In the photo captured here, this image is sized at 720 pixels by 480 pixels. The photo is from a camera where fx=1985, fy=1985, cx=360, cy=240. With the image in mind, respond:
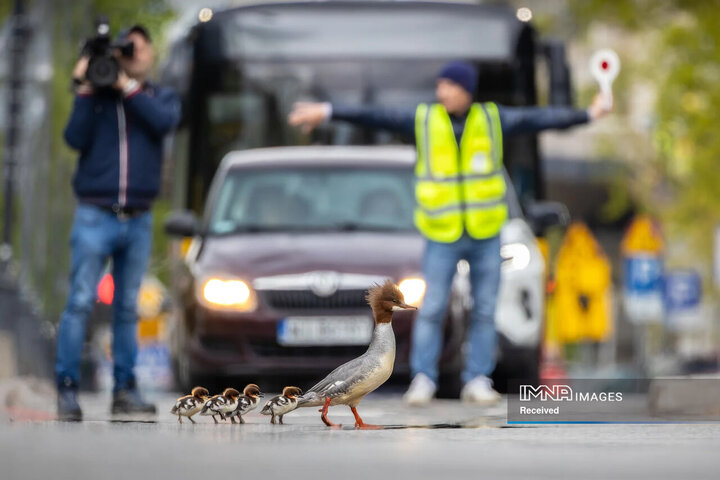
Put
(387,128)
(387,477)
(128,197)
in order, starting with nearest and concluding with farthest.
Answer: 1. (387,477)
2. (128,197)
3. (387,128)

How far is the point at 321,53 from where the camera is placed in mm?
15945

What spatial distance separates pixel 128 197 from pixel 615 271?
45736mm

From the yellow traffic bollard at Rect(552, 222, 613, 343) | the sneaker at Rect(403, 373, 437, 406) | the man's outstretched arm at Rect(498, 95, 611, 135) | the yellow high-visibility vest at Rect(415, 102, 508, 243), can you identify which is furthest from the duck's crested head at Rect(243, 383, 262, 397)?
the yellow traffic bollard at Rect(552, 222, 613, 343)

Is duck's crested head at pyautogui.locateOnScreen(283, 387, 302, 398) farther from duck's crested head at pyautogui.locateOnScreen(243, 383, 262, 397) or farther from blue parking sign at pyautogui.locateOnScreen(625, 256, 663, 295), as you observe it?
blue parking sign at pyautogui.locateOnScreen(625, 256, 663, 295)

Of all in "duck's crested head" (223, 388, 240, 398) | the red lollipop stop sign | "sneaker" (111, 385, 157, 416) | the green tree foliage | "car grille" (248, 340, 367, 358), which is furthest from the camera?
the green tree foliage

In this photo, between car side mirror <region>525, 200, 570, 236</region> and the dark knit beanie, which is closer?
the dark knit beanie

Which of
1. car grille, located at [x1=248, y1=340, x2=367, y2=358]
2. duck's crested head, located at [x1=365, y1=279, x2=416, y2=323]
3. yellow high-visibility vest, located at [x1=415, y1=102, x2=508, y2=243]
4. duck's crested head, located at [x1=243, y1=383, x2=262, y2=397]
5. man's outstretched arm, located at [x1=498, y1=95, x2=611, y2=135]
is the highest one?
man's outstretched arm, located at [x1=498, y1=95, x2=611, y2=135]

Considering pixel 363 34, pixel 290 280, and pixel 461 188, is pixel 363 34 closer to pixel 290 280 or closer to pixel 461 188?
pixel 290 280

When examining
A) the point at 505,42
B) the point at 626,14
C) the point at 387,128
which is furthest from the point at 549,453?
the point at 626,14

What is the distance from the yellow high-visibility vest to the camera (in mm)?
10852

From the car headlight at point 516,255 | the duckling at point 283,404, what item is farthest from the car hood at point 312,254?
the duckling at point 283,404

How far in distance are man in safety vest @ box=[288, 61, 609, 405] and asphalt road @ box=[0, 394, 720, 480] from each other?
214 centimetres

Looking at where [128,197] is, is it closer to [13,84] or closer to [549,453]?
[549,453]

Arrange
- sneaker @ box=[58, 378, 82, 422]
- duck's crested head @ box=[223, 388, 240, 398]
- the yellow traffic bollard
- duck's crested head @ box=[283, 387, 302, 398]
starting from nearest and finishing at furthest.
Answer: duck's crested head @ box=[283, 387, 302, 398] → duck's crested head @ box=[223, 388, 240, 398] → sneaker @ box=[58, 378, 82, 422] → the yellow traffic bollard
